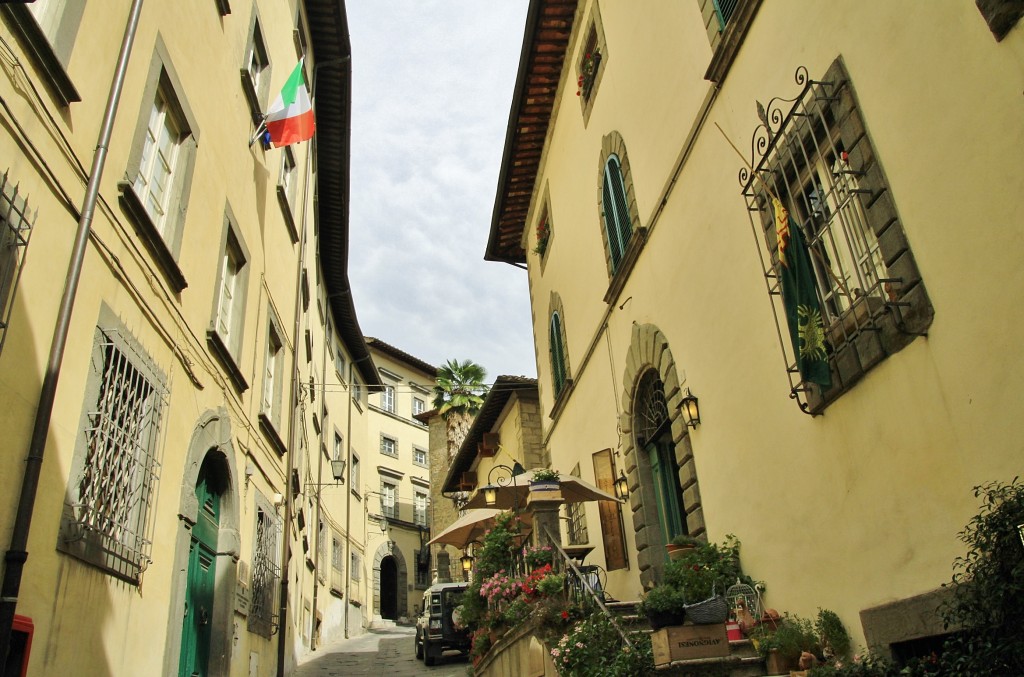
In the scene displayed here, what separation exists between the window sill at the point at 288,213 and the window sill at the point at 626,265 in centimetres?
556

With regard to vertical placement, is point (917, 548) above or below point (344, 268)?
below

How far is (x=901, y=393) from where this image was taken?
5082 millimetres

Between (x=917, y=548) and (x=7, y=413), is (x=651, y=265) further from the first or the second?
(x=7, y=413)

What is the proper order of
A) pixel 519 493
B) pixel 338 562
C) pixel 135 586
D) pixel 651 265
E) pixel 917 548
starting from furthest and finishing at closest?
pixel 338 562
pixel 519 493
pixel 651 265
pixel 135 586
pixel 917 548

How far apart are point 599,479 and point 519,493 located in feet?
4.00

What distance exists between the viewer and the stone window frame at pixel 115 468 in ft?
17.9

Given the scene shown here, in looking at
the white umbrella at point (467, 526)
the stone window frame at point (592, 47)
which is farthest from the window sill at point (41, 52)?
the white umbrella at point (467, 526)

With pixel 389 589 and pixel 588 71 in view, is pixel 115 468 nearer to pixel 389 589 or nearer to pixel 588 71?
pixel 588 71

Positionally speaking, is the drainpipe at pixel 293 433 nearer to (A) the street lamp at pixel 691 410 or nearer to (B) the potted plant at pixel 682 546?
(B) the potted plant at pixel 682 546

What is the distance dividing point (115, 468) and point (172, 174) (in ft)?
11.2

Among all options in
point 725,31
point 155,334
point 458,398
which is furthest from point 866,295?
point 458,398

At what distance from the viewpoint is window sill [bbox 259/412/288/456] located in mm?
11352

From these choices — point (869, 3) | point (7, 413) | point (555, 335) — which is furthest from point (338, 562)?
point (869, 3)

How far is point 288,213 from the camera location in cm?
1364
